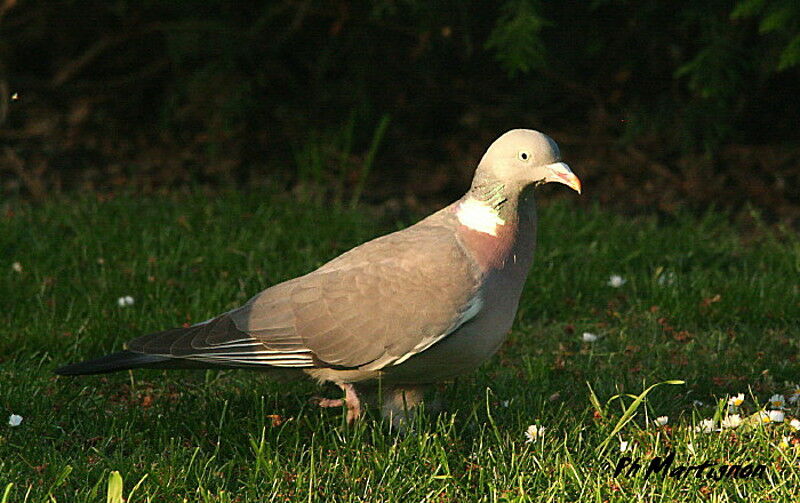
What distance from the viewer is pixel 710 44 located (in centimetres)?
545

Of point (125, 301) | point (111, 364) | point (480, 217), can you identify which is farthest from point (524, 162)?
point (125, 301)

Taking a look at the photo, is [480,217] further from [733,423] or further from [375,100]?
[375,100]

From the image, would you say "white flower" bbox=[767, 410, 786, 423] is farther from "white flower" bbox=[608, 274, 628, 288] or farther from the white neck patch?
"white flower" bbox=[608, 274, 628, 288]

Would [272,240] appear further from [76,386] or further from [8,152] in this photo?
[8,152]

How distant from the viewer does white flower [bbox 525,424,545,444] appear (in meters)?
3.12

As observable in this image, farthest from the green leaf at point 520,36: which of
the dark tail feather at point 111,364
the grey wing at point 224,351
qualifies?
the dark tail feather at point 111,364

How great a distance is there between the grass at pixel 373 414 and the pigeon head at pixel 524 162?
2.01 feet

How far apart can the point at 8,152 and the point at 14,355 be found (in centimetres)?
268

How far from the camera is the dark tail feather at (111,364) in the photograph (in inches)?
130

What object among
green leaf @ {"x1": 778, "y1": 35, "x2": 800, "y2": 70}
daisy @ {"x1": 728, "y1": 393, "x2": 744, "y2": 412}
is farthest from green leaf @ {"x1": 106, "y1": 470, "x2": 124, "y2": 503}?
green leaf @ {"x1": 778, "y1": 35, "x2": 800, "y2": 70}

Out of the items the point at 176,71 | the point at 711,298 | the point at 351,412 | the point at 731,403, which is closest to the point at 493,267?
the point at 351,412

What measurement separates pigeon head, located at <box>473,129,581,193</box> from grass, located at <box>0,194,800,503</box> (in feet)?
2.01

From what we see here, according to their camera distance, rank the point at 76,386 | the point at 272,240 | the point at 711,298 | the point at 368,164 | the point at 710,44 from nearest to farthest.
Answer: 1. the point at 76,386
2. the point at 711,298
3. the point at 272,240
4. the point at 710,44
5. the point at 368,164

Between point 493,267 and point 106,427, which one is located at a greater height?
point 493,267
